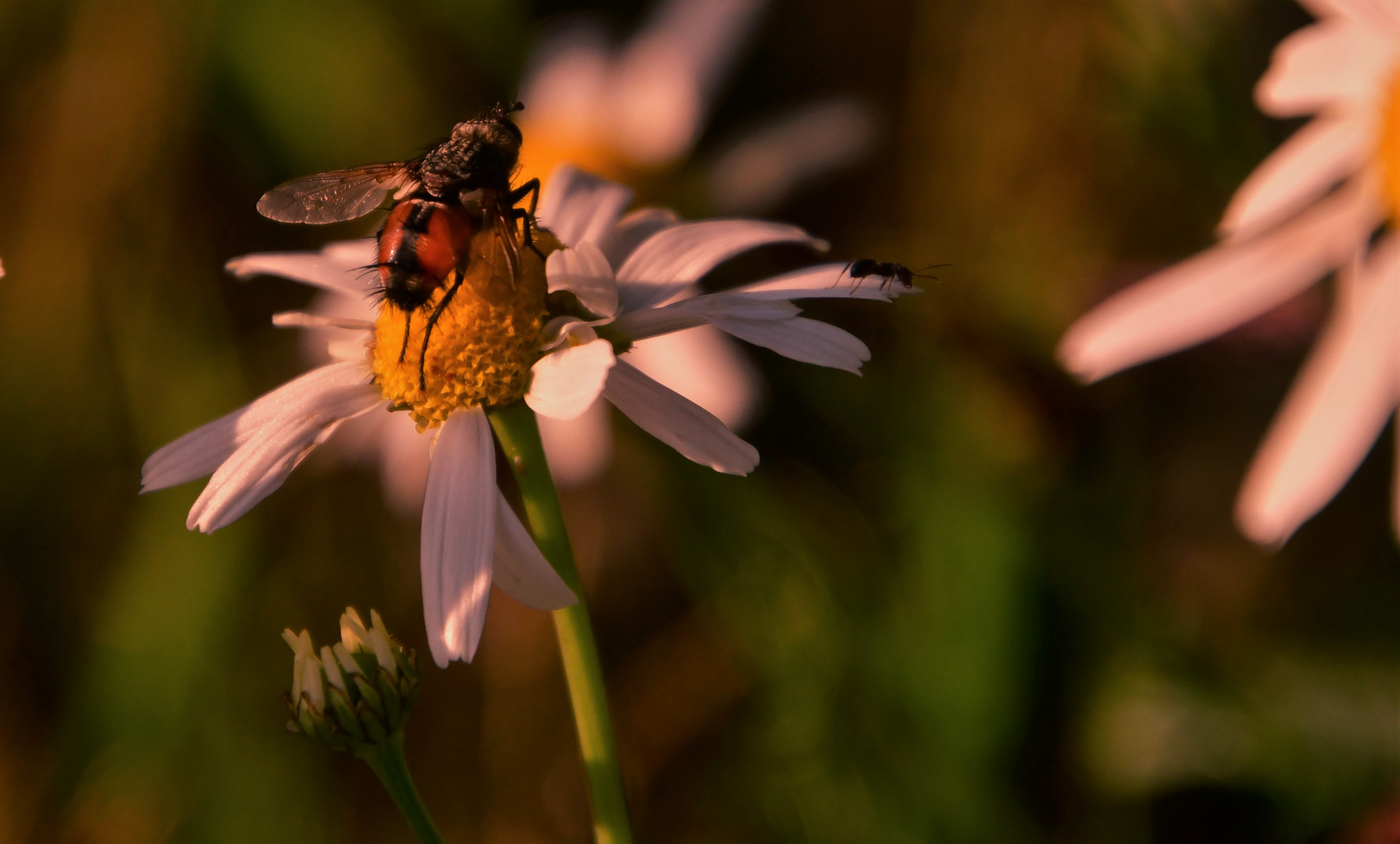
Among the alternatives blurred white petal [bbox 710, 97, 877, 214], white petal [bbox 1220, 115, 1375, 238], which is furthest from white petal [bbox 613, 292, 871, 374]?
blurred white petal [bbox 710, 97, 877, 214]

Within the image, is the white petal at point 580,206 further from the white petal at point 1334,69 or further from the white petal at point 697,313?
the white petal at point 1334,69

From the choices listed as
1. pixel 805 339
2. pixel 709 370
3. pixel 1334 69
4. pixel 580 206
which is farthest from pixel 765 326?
pixel 709 370

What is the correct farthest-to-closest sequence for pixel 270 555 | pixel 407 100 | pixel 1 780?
pixel 407 100 → pixel 270 555 → pixel 1 780

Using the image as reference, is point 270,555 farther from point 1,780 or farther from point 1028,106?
point 1028,106

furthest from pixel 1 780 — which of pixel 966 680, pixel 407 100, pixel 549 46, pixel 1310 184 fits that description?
pixel 1310 184

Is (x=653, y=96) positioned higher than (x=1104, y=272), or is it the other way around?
(x=653, y=96)

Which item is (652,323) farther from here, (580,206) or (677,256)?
(580,206)

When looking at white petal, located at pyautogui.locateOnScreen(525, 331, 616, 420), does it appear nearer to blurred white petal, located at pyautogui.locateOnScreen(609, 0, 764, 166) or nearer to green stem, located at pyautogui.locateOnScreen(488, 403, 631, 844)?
green stem, located at pyautogui.locateOnScreen(488, 403, 631, 844)

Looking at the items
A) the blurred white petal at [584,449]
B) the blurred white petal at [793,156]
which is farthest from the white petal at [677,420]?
the blurred white petal at [793,156]
